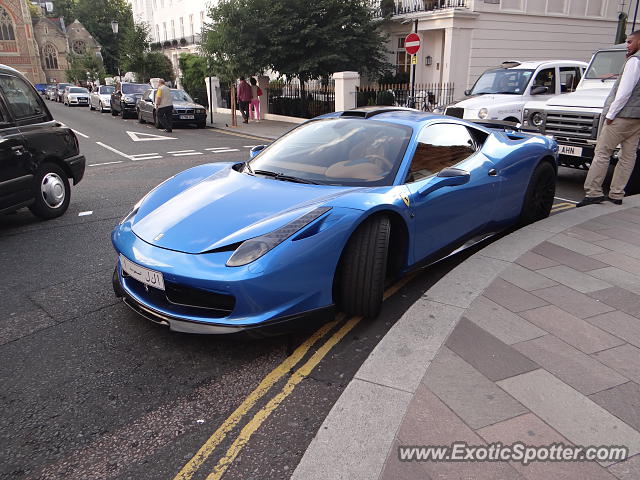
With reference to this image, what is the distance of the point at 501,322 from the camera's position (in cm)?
333

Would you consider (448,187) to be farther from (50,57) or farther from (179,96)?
(50,57)

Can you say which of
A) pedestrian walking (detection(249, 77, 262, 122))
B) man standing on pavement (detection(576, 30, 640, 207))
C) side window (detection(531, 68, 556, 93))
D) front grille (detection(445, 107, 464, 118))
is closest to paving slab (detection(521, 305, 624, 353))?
man standing on pavement (detection(576, 30, 640, 207))

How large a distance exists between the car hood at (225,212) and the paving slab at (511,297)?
1354mm

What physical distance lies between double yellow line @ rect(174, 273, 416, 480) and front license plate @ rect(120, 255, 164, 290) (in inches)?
33.0

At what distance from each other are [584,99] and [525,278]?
5133mm

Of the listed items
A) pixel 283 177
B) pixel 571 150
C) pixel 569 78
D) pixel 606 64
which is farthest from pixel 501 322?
pixel 569 78

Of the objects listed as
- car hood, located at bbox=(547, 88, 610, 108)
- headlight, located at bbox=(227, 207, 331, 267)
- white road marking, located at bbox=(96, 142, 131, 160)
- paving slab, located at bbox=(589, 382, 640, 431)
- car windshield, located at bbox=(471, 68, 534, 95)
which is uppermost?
car windshield, located at bbox=(471, 68, 534, 95)

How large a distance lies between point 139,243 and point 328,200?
4.01 ft

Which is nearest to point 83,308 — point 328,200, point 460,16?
point 328,200

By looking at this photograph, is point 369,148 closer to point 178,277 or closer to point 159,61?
point 178,277

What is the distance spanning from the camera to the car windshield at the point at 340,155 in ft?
12.2

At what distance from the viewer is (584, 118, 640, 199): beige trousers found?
6048 millimetres

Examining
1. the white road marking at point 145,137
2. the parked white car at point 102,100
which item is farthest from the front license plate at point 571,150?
the parked white car at point 102,100

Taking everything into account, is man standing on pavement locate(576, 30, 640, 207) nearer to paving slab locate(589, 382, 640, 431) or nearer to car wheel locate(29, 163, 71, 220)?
paving slab locate(589, 382, 640, 431)
